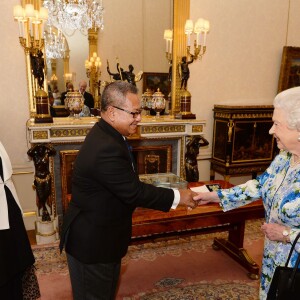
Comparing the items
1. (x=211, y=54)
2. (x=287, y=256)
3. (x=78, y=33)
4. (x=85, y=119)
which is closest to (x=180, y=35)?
(x=211, y=54)

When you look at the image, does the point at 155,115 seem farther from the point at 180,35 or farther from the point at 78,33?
the point at 78,33

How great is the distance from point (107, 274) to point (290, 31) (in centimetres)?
526

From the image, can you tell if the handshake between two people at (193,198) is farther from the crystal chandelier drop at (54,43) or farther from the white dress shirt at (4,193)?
the crystal chandelier drop at (54,43)

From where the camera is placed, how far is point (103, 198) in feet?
5.95

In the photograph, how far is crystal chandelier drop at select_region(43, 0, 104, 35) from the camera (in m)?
4.30

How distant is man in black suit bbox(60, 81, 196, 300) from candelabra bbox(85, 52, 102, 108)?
2751mm

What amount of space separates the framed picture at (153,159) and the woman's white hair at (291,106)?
308cm

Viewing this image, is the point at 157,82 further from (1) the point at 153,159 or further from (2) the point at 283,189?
(2) the point at 283,189

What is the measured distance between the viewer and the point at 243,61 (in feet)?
17.6

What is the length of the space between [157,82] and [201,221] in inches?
101

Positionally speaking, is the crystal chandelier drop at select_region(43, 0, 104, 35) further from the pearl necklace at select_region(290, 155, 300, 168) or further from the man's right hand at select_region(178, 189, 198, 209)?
the pearl necklace at select_region(290, 155, 300, 168)

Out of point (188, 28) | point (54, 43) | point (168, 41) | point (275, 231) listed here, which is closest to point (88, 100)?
point (54, 43)

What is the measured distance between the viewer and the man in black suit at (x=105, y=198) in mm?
1760

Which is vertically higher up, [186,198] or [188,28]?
[188,28]
